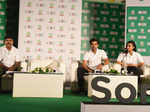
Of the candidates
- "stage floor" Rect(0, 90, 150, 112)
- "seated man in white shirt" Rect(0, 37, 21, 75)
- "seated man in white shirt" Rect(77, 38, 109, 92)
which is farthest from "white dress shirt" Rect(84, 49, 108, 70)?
"stage floor" Rect(0, 90, 150, 112)

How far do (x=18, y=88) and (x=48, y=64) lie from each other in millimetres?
1376

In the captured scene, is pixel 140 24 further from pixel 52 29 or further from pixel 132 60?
pixel 52 29

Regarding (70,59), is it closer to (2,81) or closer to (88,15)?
(88,15)

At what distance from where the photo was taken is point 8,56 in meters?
5.01

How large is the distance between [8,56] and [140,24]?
2.92 m

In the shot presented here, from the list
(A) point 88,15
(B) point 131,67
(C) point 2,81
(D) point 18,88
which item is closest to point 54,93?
(D) point 18,88

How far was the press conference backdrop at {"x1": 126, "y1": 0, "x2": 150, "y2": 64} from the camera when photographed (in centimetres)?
582

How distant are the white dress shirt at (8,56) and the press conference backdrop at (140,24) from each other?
248 cm

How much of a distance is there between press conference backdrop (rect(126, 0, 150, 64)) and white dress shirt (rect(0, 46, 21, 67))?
248 centimetres

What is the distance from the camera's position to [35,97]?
410 cm

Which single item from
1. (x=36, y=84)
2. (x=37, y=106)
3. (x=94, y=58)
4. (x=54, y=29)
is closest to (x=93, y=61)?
(x=94, y=58)

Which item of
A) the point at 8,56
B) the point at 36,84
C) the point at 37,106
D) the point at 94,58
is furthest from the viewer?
the point at 94,58

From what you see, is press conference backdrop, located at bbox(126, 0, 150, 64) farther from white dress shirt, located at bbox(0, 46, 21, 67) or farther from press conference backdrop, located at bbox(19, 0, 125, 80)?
white dress shirt, located at bbox(0, 46, 21, 67)

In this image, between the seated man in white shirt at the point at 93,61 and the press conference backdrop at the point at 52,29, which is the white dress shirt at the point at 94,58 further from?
the press conference backdrop at the point at 52,29
